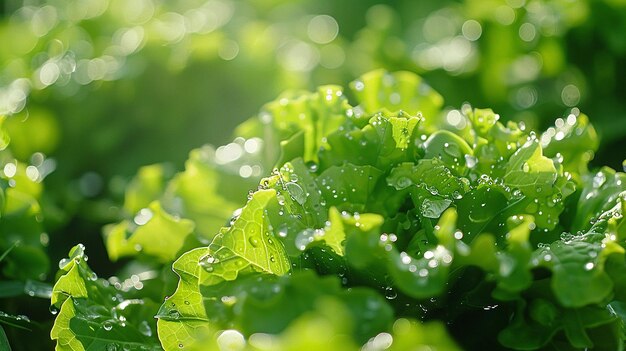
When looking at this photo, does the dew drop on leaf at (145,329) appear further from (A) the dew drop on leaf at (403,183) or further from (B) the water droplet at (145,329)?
(A) the dew drop on leaf at (403,183)

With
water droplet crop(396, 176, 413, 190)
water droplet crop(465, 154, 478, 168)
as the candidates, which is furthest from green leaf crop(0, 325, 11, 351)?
water droplet crop(465, 154, 478, 168)

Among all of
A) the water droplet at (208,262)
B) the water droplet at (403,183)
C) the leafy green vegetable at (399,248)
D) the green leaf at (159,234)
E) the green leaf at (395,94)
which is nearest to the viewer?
the leafy green vegetable at (399,248)

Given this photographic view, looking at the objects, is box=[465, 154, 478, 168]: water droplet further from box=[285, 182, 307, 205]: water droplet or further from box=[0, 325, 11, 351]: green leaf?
box=[0, 325, 11, 351]: green leaf

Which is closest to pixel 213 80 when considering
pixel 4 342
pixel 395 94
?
pixel 395 94

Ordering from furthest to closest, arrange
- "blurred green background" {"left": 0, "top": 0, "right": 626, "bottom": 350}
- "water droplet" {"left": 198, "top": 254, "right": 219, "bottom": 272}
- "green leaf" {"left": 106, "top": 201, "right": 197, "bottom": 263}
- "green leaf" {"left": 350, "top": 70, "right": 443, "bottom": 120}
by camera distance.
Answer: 1. "blurred green background" {"left": 0, "top": 0, "right": 626, "bottom": 350}
2. "green leaf" {"left": 350, "top": 70, "right": 443, "bottom": 120}
3. "green leaf" {"left": 106, "top": 201, "right": 197, "bottom": 263}
4. "water droplet" {"left": 198, "top": 254, "right": 219, "bottom": 272}

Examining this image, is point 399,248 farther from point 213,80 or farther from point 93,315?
point 213,80

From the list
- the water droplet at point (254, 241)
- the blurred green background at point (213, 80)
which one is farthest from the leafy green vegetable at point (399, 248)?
the blurred green background at point (213, 80)

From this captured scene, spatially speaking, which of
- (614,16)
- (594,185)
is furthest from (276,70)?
(594,185)

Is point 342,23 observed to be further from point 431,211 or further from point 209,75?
point 431,211
